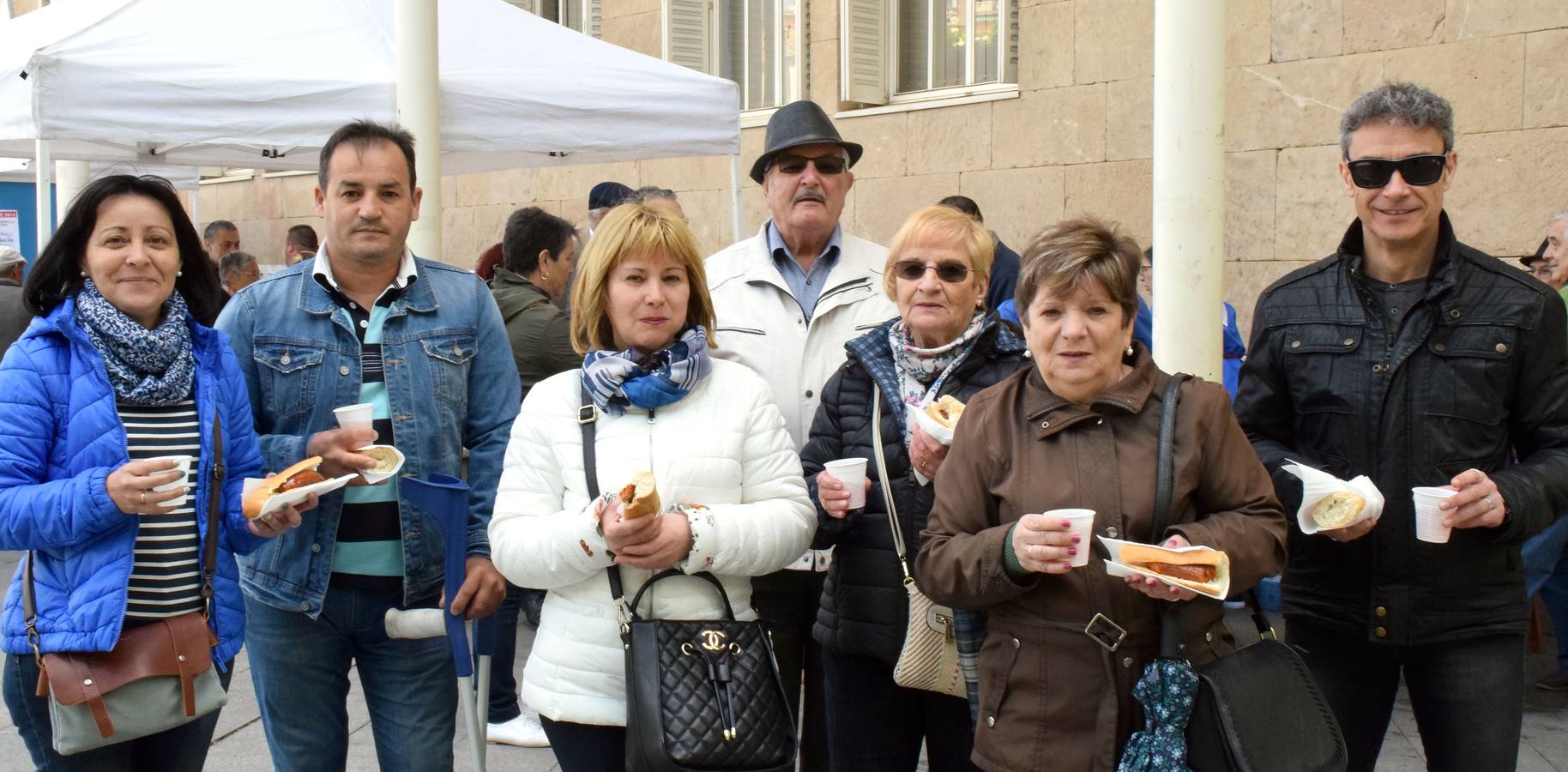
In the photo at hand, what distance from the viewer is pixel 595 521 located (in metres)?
2.72

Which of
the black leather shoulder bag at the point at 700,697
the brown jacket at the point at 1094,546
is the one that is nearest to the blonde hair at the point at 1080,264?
the brown jacket at the point at 1094,546

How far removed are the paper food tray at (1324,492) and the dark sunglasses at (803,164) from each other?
161 cm

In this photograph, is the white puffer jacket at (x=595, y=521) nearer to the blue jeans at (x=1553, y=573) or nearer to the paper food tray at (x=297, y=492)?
the paper food tray at (x=297, y=492)

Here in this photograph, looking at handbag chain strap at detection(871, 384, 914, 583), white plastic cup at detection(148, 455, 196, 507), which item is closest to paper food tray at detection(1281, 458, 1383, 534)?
handbag chain strap at detection(871, 384, 914, 583)

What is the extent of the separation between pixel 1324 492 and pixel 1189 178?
208 centimetres

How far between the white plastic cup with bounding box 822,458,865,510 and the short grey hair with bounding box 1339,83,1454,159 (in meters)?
1.33

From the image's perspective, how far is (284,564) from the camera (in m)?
3.12

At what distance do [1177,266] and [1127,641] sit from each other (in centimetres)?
242

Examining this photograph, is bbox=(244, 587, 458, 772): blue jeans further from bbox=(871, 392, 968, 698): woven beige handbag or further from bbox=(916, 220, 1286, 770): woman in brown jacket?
bbox=(916, 220, 1286, 770): woman in brown jacket

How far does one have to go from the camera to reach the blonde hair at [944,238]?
125 inches

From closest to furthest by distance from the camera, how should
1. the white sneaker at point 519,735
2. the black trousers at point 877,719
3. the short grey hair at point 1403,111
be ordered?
the short grey hair at point 1403,111
the black trousers at point 877,719
the white sneaker at point 519,735

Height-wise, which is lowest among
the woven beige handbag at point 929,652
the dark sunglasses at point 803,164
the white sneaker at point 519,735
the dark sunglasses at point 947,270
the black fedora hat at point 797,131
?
the white sneaker at point 519,735

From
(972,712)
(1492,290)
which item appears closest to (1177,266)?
(1492,290)

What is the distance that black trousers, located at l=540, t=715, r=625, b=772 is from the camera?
2869 mm
